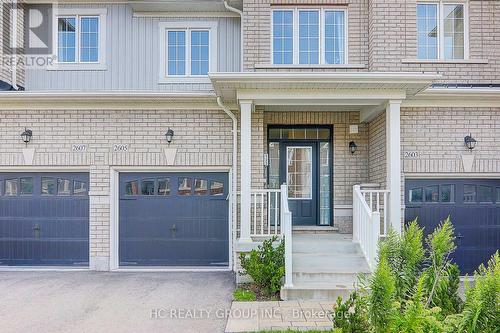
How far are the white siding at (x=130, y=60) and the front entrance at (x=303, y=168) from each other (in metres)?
1.91

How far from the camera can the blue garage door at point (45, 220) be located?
8297 millimetres

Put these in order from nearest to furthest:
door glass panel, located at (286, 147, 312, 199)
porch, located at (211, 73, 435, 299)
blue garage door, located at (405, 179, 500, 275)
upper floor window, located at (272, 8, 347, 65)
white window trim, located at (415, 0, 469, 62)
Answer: porch, located at (211, 73, 435, 299) → blue garage door, located at (405, 179, 500, 275) → white window trim, located at (415, 0, 469, 62) → upper floor window, located at (272, 8, 347, 65) → door glass panel, located at (286, 147, 312, 199)

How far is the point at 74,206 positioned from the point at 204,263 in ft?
9.38

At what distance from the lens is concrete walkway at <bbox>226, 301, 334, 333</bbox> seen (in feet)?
16.1

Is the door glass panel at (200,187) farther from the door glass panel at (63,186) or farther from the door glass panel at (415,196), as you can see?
the door glass panel at (415,196)

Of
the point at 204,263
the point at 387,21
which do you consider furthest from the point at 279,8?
the point at 204,263

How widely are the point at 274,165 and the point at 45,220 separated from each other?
479 cm

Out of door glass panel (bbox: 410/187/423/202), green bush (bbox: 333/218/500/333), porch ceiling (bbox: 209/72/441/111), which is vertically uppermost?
porch ceiling (bbox: 209/72/441/111)

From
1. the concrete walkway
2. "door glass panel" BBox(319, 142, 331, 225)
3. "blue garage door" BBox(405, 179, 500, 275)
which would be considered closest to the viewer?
the concrete walkway

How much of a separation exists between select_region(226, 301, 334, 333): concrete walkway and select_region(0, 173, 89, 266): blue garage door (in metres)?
4.12

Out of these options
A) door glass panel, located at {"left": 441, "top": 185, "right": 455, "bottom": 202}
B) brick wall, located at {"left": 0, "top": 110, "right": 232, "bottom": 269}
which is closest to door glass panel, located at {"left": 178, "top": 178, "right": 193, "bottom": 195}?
brick wall, located at {"left": 0, "top": 110, "right": 232, "bottom": 269}

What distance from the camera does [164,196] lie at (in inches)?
330

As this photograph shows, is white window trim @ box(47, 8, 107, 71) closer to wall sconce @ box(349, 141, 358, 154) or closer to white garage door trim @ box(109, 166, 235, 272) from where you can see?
white garage door trim @ box(109, 166, 235, 272)

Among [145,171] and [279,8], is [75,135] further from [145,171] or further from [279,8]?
[279,8]
